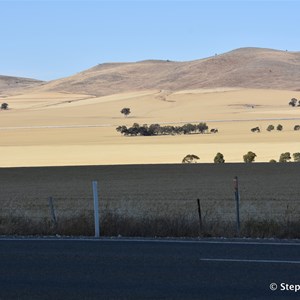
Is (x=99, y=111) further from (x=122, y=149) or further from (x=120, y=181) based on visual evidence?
(x=120, y=181)

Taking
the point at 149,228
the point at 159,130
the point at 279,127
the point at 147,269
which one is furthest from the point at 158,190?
the point at 159,130

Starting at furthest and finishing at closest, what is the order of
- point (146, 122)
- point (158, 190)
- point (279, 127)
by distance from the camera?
point (146, 122) → point (279, 127) → point (158, 190)

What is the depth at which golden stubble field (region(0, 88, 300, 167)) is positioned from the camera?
64750mm

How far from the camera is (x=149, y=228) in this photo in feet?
51.5

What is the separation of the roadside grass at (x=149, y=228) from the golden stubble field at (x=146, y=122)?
137ft

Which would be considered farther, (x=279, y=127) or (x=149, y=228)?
(x=279, y=127)

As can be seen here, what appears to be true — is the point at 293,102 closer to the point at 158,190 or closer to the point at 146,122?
the point at 146,122

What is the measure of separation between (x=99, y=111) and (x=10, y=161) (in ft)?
264

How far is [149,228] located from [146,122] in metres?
99.1

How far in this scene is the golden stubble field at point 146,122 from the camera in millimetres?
64750

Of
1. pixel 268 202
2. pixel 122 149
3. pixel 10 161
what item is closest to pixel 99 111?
pixel 122 149

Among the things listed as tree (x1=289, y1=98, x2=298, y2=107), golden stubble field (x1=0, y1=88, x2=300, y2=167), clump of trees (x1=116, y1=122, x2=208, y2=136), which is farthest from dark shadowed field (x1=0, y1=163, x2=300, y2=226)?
tree (x1=289, y1=98, x2=298, y2=107)

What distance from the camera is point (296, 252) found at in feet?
41.3

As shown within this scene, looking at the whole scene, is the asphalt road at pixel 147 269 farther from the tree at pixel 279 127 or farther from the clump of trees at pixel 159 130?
the tree at pixel 279 127
